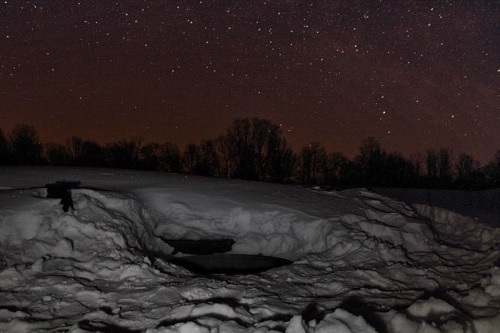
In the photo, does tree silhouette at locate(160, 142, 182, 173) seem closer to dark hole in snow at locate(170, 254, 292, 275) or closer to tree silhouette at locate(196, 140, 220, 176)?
tree silhouette at locate(196, 140, 220, 176)

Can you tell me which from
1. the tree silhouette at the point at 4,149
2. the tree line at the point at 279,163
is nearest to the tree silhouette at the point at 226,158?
the tree line at the point at 279,163

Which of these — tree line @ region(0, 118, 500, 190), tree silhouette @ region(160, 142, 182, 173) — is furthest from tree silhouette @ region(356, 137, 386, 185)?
tree silhouette @ region(160, 142, 182, 173)

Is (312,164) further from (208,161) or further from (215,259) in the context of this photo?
(215,259)

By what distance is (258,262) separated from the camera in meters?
6.16

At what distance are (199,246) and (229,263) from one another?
0.69m

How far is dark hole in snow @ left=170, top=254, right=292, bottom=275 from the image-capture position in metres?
5.87

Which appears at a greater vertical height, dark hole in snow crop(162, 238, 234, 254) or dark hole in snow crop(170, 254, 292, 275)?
dark hole in snow crop(162, 238, 234, 254)

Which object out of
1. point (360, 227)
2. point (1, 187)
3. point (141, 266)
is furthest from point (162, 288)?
point (1, 187)

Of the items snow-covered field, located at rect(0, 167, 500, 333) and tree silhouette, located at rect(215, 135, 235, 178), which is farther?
tree silhouette, located at rect(215, 135, 235, 178)

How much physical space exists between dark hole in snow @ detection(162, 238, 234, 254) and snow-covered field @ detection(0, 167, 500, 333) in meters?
0.20

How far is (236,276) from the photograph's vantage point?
4.46m

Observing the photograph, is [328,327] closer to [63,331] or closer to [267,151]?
[63,331]

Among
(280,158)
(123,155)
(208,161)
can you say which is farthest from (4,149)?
(280,158)

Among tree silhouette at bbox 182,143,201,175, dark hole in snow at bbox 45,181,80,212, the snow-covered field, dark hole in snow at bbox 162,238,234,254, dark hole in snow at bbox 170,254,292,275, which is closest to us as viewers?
the snow-covered field
